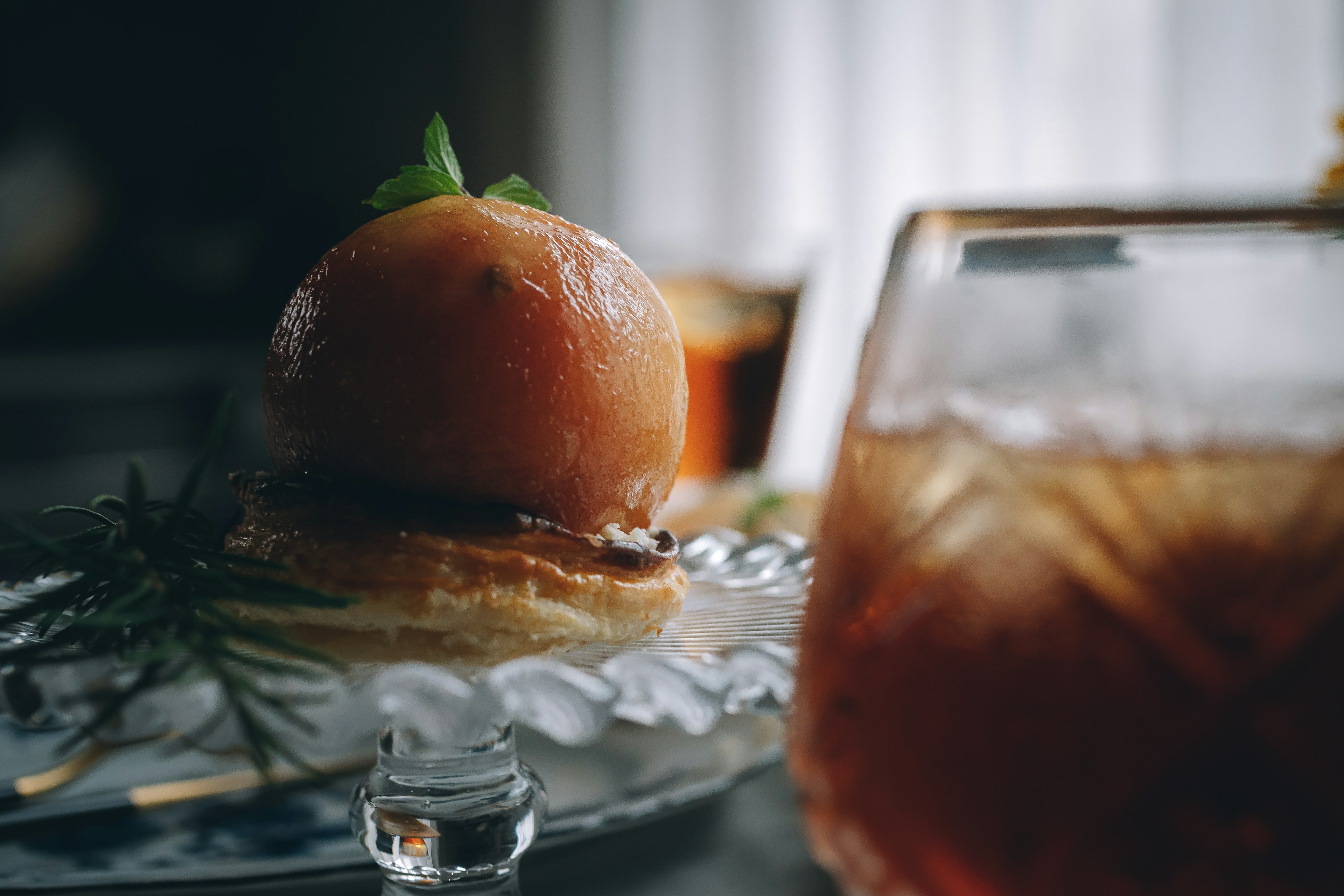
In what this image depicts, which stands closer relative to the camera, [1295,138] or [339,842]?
[339,842]

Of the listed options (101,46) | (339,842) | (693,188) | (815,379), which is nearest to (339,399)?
(339,842)

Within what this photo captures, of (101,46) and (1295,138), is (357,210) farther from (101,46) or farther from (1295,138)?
(1295,138)

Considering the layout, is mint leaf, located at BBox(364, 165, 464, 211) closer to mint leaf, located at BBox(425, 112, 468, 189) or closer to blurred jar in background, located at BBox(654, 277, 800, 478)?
mint leaf, located at BBox(425, 112, 468, 189)

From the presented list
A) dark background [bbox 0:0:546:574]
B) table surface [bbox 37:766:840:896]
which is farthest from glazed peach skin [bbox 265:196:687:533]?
dark background [bbox 0:0:546:574]

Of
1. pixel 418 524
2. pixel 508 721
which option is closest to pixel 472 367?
pixel 418 524

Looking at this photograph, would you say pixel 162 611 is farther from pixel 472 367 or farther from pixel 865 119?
pixel 865 119
